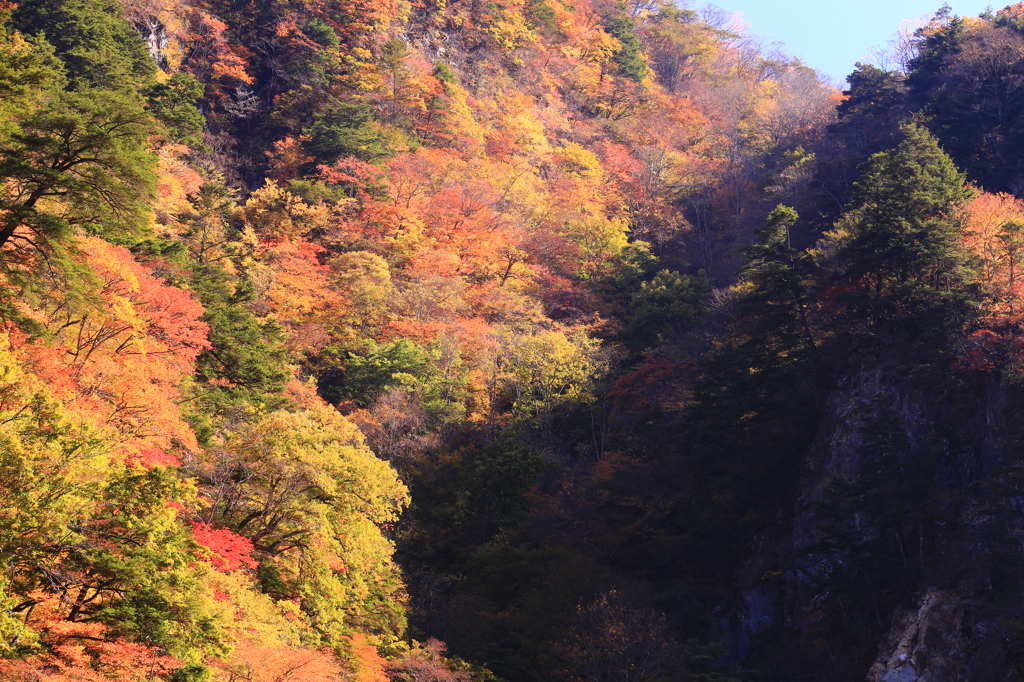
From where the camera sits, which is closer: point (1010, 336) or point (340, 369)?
point (1010, 336)

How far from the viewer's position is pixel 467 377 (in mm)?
28500

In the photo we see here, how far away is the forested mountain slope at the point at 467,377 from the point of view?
13.1 meters

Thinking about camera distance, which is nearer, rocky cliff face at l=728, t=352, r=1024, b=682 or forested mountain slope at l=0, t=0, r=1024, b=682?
forested mountain slope at l=0, t=0, r=1024, b=682

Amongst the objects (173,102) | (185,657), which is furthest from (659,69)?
(185,657)

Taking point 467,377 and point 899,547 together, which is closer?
point 899,547

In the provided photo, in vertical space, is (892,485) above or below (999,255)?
below

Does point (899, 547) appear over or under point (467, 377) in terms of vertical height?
over

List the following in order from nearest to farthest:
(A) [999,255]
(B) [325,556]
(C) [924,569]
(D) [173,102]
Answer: (B) [325,556] < (C) [924,569] < (A) [999,255] < (D) [173,102]

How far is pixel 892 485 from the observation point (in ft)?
60.2

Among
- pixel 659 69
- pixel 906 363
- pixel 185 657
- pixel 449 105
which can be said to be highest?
pixel 659 69

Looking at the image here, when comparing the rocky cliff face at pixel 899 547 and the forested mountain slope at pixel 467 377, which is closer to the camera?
the forested mountain slope at pixel 467 377

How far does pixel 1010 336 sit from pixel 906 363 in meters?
2.99

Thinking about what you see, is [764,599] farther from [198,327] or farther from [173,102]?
[173,102]

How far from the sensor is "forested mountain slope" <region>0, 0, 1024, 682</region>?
13148 millimetres
